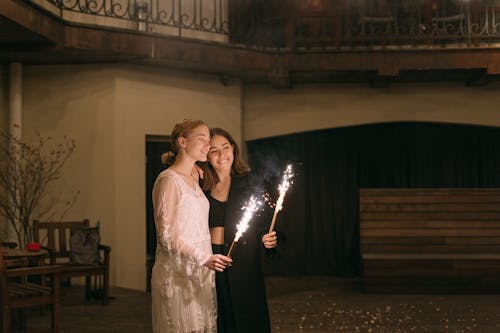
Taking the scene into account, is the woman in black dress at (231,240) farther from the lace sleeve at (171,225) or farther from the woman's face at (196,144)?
the lace sleeve at (171,225)

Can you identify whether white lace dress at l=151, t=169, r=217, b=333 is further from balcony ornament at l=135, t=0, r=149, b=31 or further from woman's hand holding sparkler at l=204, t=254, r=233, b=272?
balcony ornament at l=135, t=0, r=149, b=31

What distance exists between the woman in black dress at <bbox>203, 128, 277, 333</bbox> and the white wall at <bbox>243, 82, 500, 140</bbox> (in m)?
7.54

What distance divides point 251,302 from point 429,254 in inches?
240

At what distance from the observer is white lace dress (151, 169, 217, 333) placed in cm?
351

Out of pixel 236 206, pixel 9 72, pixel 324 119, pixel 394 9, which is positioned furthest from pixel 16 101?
pixel 236 206

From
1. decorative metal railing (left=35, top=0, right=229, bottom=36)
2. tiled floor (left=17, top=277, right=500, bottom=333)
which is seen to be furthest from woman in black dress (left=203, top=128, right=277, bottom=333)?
decorative metal railing (left=35, top=0, right=229, bottom=36)

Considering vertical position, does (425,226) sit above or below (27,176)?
below

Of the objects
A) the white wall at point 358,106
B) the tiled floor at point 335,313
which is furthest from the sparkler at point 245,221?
the white wall at point 358,106

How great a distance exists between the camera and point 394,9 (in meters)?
10.7

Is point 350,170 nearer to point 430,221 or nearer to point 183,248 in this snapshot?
point 430,221

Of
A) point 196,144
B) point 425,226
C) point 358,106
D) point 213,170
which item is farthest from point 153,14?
point 196,144

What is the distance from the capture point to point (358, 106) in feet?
38.0

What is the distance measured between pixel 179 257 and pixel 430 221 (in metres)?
6.89

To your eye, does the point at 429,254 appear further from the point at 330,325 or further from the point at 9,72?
the point at 9,72
